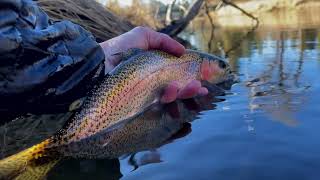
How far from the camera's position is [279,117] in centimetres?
253

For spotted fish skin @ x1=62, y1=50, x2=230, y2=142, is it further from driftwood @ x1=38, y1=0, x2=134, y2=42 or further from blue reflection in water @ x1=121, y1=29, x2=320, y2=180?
driftwood @ x1=38, y1=0, x2=134, y2=42

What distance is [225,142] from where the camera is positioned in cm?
214

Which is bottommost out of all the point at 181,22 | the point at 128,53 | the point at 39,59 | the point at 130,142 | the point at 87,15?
the point at 130,142

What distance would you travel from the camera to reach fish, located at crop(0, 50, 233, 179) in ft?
6.66

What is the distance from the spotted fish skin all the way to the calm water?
169 mm

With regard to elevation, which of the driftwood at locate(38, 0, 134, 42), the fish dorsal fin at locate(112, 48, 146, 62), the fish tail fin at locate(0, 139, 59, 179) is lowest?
the fish tail fin at locate(0, 139, 59, 179)

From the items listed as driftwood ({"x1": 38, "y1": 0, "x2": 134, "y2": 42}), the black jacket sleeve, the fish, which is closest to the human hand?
the fish

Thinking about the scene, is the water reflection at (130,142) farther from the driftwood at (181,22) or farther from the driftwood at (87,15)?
the driftwood at (181,22)


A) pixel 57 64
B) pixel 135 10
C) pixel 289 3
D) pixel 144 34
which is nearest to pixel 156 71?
pixel 144 34

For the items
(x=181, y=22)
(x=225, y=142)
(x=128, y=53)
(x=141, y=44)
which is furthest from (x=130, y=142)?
(x=181, y=22)

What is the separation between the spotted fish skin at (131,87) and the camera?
270 cm

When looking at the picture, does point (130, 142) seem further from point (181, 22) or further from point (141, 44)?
point (181, 22)

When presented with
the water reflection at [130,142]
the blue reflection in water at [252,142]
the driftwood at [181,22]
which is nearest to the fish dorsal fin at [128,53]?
the water reflection at [130,142]

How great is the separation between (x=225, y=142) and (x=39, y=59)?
106 centimetres
